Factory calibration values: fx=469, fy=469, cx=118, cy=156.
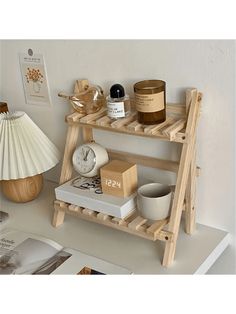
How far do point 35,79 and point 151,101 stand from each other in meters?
0.47

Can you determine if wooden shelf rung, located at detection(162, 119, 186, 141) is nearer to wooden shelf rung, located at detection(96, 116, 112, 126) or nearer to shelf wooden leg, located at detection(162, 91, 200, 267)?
shelf wooden leg, located at detection(162, 91, 200, 267)

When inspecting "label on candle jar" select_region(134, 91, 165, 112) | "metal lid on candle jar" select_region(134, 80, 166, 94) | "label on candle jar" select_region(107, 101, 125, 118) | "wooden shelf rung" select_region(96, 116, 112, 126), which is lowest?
"wooden shelf rung" select_region(96, 116, 112, 126)

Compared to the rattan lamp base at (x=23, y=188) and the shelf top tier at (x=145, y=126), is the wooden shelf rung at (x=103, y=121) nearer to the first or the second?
the shelf top tier at (x=145, y=126)

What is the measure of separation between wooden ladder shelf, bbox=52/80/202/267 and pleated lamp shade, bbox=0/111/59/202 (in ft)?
0.41

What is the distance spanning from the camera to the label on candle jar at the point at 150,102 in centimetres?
100

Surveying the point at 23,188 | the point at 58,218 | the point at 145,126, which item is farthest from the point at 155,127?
the point at 23,188

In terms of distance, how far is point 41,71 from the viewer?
4.29 ft

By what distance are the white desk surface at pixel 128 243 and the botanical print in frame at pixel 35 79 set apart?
325 mm

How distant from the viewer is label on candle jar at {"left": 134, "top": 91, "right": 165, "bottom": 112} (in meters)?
1.00

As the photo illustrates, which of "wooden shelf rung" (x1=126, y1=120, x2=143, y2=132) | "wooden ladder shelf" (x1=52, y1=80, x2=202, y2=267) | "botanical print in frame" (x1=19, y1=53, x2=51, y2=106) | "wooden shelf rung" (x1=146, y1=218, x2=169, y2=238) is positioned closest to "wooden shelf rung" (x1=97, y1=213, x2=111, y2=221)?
"wooden ladder shelf" (x1=52, y1=80, x2=202, y2=267)

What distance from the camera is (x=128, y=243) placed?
1122 millimetres

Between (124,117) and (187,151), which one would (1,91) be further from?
(187,151)

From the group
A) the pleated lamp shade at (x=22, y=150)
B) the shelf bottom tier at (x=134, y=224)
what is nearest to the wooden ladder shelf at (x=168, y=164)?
the shelf bottom tier at (x=134, y=224)

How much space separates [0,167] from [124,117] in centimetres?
38
